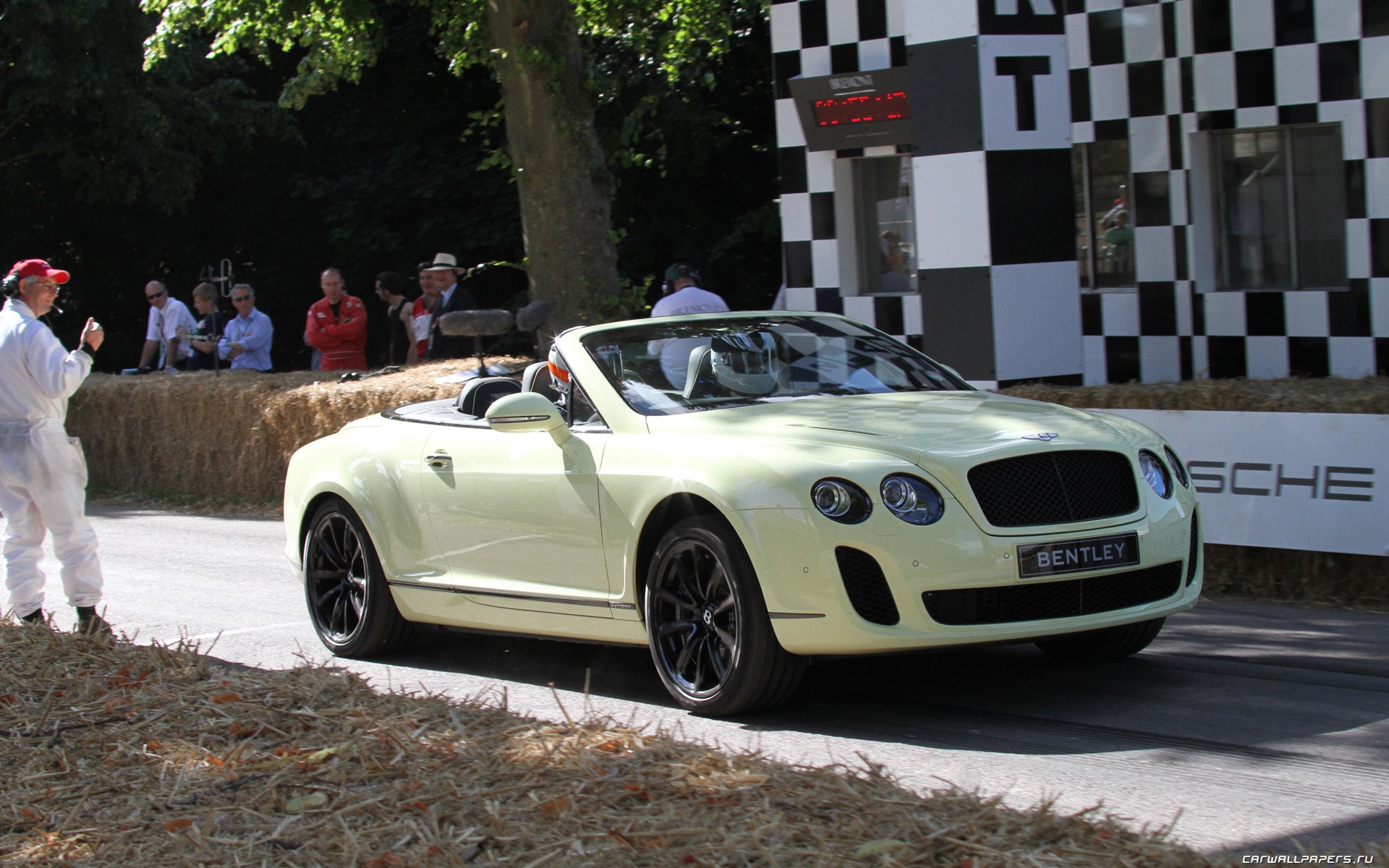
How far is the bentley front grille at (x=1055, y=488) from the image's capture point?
528cm

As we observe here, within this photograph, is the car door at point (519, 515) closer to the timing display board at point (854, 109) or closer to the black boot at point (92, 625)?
the black boot at point (92, 625)

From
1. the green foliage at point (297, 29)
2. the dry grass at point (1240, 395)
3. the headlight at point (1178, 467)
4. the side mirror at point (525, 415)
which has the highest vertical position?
the green foliage at point (297, 29)

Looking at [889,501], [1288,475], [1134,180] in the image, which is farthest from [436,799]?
[1134,180]

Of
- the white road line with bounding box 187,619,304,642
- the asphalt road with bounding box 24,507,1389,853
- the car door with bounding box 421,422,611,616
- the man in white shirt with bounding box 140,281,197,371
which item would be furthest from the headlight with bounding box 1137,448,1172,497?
the man in white shirt with bounding box 140,281,197,371

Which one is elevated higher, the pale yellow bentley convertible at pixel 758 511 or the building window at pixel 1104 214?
the building window at pixel 1104 214

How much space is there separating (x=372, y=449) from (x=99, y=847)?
11.1ft

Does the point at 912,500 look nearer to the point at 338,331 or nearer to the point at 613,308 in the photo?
the point at 613,308

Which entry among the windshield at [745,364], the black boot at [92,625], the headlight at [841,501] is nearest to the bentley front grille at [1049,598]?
the headlight at [841,501]

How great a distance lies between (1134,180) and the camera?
12.3 m

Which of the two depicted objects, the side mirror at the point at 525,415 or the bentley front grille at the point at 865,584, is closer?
the bentley front grille at the point at 865,584

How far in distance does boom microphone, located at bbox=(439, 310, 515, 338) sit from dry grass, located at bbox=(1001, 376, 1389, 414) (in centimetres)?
340

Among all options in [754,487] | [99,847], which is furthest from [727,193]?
[99,847]

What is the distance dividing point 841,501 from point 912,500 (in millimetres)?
239

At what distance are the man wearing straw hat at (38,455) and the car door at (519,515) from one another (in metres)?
1.92
